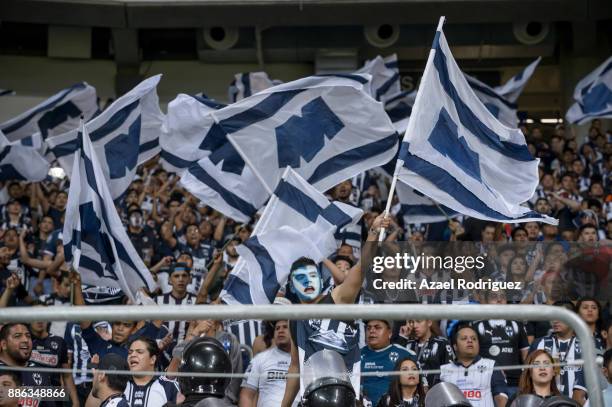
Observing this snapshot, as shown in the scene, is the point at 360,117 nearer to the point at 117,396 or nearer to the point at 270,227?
the point at 270,227

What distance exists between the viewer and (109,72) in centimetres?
2389

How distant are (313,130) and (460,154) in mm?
2282

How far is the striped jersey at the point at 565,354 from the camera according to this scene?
22.5 ft

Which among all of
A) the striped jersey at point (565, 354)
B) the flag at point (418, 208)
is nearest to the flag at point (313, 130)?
the flag at point (418, 208)

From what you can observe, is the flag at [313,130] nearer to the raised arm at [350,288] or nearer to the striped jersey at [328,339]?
the raised arm at [350,288]

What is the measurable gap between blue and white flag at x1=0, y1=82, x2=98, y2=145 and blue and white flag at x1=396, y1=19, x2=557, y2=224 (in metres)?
7.22

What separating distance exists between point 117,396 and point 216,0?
592 inches

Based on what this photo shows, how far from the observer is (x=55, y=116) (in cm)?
1527

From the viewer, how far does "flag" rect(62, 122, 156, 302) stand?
1017cm

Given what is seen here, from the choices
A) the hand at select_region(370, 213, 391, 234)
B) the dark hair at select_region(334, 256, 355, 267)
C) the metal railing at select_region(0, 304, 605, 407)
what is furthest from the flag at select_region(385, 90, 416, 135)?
the metal railing at select_region(0, 304, 605, 407)

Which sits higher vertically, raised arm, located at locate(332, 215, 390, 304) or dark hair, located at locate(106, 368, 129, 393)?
raised arm, located at locate(332, 215, 390, 304)

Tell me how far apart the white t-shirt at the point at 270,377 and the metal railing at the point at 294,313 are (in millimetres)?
2847

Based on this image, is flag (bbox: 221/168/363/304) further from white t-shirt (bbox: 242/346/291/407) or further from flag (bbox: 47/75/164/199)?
flag (bbox: 47/75/164/199)

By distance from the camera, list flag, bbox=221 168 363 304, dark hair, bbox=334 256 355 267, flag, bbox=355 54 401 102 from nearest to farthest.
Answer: flag, bbox=221 168 363 304 < dark hair, bbox=334 256 355 267 < flag, bbox=355 54 401 102
